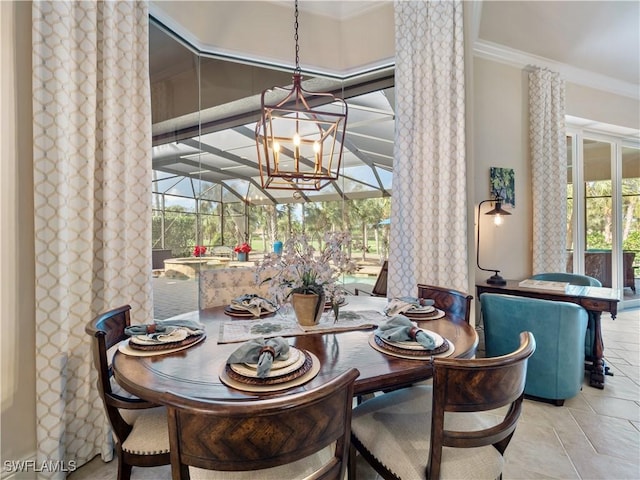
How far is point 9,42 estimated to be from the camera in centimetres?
164

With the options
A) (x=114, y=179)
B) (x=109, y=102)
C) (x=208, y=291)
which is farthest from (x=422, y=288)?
(x=109, y=102)

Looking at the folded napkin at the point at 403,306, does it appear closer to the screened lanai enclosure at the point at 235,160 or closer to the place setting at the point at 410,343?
the place setting at the point at 410,343

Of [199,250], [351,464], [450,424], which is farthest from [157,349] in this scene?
[199,250]

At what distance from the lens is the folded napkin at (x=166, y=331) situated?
1.41m

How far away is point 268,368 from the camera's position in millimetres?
1073

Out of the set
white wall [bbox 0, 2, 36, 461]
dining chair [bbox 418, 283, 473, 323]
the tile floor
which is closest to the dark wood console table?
the tile floor

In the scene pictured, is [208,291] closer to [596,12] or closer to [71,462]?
[71,462]

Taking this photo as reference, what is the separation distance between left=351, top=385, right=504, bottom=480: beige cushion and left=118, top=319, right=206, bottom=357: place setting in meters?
0.82

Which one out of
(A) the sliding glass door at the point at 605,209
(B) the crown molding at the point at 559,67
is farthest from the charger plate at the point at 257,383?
(A) the sliding glass door at the point at 605,209

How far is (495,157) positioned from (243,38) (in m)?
2.94

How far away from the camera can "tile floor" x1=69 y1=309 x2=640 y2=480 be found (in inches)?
70.1

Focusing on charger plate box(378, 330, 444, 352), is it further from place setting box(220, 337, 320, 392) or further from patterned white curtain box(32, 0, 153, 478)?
patterned white curtain box(32, 0, 153, 478)

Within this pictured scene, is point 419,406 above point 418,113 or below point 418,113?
below

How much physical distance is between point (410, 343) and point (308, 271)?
1.89 feet
